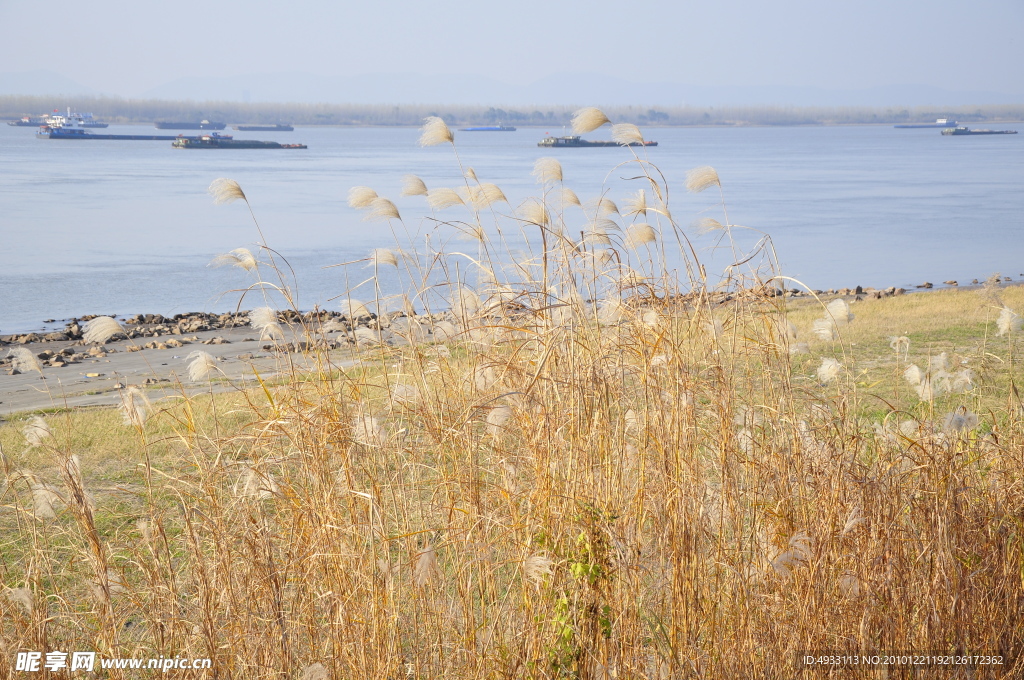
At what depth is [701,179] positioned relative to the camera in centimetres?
366

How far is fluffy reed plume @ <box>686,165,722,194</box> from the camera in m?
3.59

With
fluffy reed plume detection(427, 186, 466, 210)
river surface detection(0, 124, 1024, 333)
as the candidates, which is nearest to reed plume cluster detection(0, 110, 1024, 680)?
fluffy reed plume detection(427, 186, 466, 210)

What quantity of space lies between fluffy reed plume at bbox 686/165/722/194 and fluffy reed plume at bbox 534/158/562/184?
2.07 ft

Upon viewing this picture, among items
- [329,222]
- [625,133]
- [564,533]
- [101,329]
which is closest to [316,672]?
[564,533]

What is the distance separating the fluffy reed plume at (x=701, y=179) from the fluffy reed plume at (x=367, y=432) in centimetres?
163

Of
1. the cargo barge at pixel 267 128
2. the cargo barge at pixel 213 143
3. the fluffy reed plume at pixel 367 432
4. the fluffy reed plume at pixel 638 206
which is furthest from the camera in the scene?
the cargo barge at pixel 267 128

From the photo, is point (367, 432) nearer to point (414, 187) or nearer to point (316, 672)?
point (316, 672)

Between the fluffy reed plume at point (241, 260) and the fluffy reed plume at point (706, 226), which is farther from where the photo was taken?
the fluffy reed plume at point (706, 226)

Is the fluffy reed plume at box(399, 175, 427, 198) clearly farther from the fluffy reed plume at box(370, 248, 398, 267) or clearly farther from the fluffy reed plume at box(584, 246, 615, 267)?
the fluffy reed plume at box(584, 246, 615, 267)

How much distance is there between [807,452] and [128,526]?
390 centimetres

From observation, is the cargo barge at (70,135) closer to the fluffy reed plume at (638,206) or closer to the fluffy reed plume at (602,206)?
the fluffy reed plume at (602,206)

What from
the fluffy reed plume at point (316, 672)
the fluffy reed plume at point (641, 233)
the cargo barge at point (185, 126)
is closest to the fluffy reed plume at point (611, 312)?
the fluffy reed plume at point (641, 233)

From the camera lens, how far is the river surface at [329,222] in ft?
74.2

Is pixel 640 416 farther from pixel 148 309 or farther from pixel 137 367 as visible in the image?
pixel 148 309
